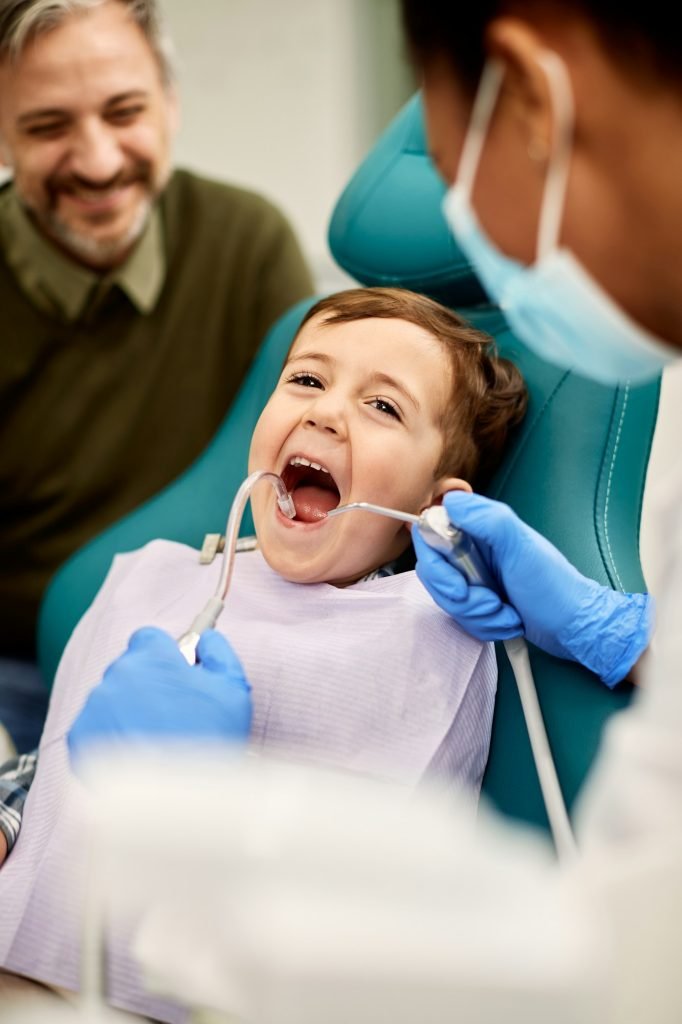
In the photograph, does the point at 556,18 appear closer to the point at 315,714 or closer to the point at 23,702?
the point at 315,714

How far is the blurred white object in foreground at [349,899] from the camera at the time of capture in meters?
0.70

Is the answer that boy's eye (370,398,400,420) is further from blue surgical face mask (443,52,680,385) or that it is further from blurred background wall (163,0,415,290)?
blurred background wall (163,0,415,290)

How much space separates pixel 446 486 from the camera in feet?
4.60

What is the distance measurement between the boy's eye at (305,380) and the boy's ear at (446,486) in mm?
197

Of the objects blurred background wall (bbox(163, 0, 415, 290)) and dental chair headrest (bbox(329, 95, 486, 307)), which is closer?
dental chair headrest (bbox(329, 95, 486, 307))

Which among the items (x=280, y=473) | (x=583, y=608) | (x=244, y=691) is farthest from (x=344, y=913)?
(x=280, y=473)

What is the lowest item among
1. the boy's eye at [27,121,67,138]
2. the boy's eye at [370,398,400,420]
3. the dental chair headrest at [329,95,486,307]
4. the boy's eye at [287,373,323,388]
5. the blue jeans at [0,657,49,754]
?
the blue jeans at [0,657,49,754]

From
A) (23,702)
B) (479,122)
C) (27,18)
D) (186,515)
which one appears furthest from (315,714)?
(27,18)

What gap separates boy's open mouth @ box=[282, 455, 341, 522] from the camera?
1.46 meters

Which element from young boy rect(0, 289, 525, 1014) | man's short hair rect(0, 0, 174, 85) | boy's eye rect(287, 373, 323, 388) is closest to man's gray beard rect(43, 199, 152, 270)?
man's short hair rect(0, 0, 174, 85)

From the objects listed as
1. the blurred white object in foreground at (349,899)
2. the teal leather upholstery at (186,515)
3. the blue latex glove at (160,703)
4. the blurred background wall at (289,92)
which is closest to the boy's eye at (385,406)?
the teal leather upholstery at (186,515)

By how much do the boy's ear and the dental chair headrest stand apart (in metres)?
0.32

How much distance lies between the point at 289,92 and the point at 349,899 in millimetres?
3341

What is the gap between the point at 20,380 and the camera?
7.01 ft
